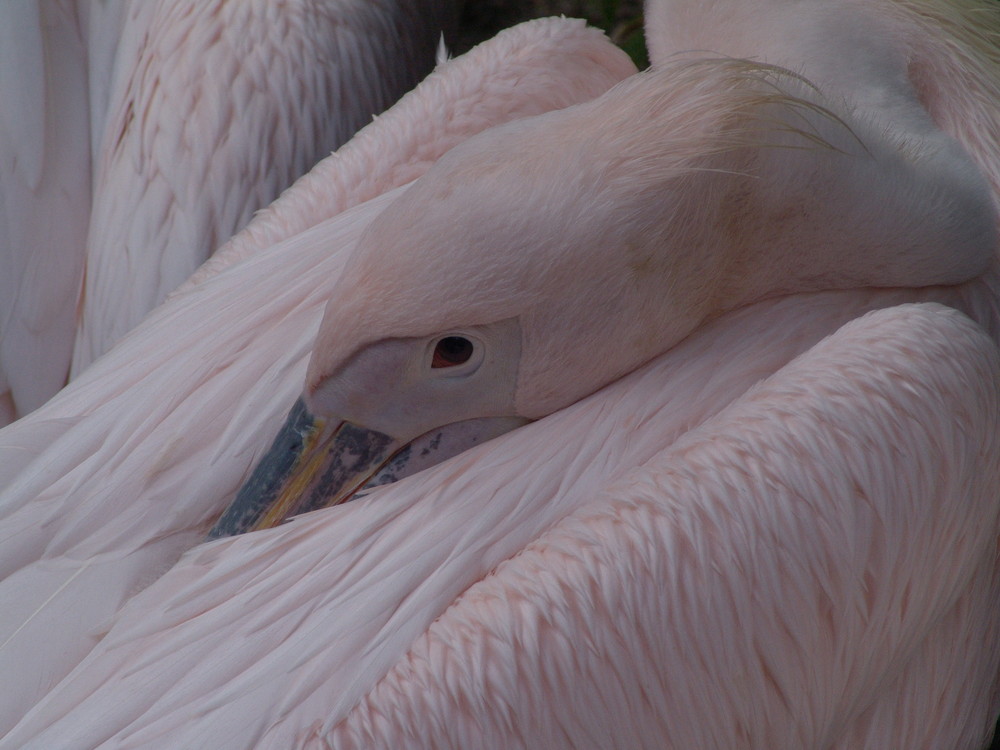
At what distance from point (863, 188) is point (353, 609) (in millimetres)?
622

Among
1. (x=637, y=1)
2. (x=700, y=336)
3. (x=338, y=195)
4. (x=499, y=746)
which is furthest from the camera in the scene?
(x=637, y=1)

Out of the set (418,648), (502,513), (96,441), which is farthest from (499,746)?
(96,441)

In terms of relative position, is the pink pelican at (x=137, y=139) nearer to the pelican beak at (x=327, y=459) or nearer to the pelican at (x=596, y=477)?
the pelican at (x=596, y=477)

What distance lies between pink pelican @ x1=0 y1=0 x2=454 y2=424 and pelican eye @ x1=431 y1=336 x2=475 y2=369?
908 mm

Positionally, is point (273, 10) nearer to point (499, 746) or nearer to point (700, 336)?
point (700, 336)

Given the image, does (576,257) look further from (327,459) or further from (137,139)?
(137,139)

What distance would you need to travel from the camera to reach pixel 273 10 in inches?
74.8

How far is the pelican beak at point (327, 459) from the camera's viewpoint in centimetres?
117

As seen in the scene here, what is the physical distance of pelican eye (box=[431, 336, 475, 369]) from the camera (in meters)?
1.10

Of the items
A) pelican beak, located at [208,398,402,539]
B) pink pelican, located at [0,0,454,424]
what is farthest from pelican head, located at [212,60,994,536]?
pink pelican, located at [0,0,454,424]

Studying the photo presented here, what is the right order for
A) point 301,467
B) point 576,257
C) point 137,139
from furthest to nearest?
point 137,139
point 301,467
point 576,257

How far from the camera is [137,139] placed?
189 centimetres

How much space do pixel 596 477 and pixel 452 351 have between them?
18cm

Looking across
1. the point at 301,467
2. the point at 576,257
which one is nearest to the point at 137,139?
the point at 301,467
